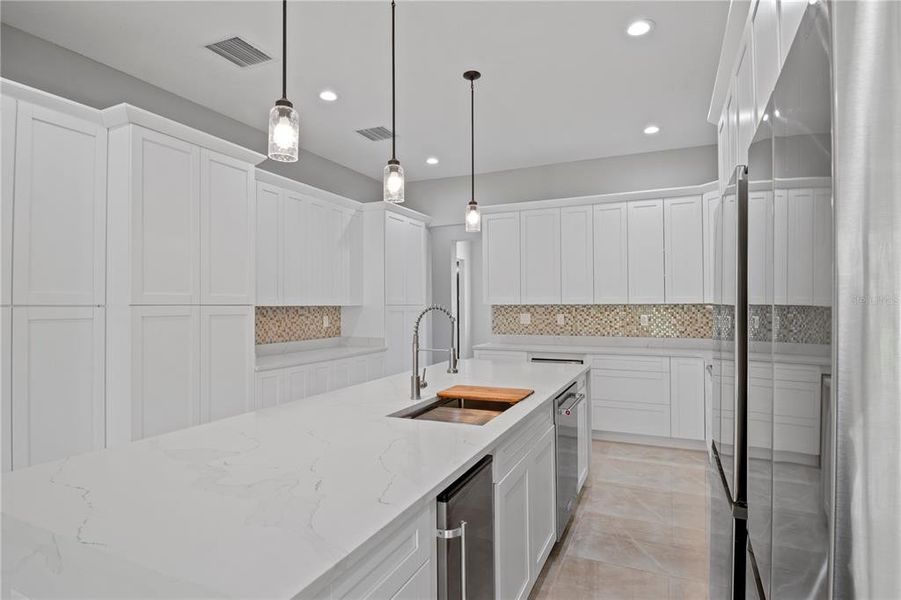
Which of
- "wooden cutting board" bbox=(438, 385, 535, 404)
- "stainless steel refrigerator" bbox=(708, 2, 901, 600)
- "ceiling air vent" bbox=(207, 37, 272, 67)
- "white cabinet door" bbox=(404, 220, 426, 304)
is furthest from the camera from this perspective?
"white cabinet door" bbox=(404, 220, 426, 304)

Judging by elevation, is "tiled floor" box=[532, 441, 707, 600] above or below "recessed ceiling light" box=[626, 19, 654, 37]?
below

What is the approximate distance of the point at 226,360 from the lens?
356 cm

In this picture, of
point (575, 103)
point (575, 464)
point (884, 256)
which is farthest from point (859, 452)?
point (575, 103)

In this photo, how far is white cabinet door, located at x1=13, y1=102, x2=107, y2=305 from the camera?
8.46 feet

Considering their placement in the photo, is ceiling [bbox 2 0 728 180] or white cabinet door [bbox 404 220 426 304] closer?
ceiling [bbox 2 0 728 180]

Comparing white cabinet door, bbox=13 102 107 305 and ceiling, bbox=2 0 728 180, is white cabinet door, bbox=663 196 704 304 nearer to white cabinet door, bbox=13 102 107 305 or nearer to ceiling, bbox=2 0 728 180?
ceiling, bbox=2 0 728 180

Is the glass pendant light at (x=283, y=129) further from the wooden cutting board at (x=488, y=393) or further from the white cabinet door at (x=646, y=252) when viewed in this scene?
the white cabinet door at (x=646, y=252)

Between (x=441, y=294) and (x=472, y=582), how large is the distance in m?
5.20

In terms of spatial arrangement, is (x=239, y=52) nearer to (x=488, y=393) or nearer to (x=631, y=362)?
(x=488, y=393)

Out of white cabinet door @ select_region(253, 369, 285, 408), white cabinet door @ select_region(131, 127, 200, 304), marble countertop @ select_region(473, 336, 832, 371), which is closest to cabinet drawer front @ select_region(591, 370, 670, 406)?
marble countertop @ select_region(473, 336, 832, 371)

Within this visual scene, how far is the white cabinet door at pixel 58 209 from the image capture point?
2578 millimetres

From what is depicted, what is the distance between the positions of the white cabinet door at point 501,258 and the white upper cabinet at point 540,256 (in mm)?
84

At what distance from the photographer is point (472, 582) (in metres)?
1.50

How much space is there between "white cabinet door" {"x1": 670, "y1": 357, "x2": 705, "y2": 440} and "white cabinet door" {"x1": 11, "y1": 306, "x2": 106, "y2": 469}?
4.56m
